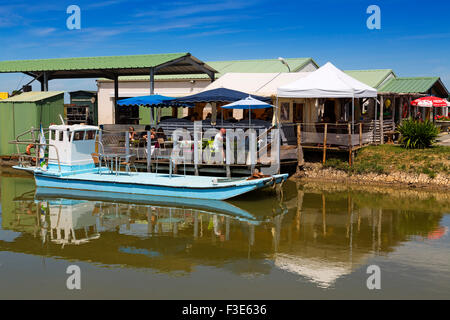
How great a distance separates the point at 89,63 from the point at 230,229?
1532 centimetres

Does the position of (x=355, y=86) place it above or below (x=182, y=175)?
above

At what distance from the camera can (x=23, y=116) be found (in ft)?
78.1

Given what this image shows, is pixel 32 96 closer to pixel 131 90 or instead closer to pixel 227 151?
pixel 131 90

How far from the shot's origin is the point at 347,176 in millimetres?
20016

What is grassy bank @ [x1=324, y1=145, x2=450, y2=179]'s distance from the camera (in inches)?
743

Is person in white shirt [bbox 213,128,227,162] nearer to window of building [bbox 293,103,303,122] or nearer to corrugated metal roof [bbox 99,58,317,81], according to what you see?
window of building [bbox 293,103,303,122]

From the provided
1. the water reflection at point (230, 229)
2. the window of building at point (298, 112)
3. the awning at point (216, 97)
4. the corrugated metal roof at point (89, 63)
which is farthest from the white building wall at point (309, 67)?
the water reflection at point (230, 229)

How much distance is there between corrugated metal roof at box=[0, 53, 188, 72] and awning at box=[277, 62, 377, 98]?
19.7 ft

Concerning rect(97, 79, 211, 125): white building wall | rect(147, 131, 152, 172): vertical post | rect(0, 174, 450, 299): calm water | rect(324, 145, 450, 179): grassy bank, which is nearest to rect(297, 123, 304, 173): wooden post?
rect(324, 145, 450, 179): grassy bank

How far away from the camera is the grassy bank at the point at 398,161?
18875 millimetres

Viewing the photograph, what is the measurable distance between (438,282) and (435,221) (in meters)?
5.11
